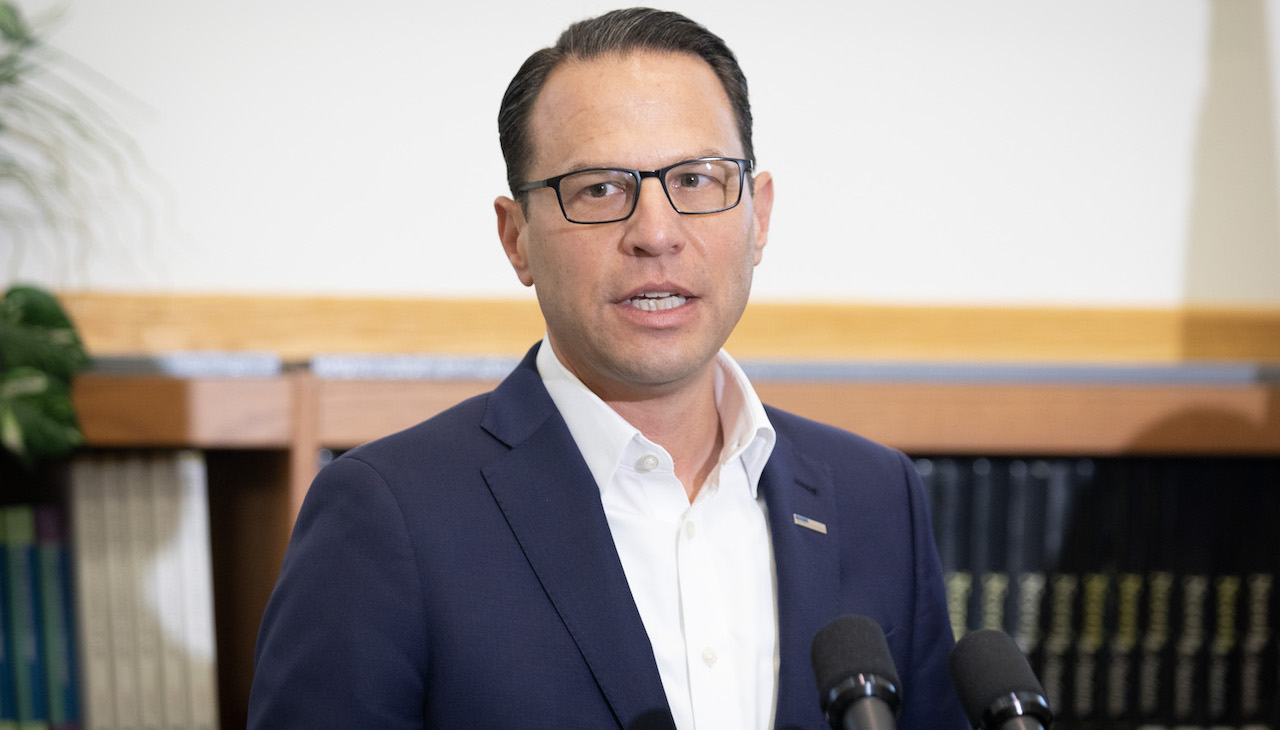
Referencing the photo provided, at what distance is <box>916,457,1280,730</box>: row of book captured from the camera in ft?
5.28

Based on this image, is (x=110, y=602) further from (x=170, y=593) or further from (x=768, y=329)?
(x=768, y=329)

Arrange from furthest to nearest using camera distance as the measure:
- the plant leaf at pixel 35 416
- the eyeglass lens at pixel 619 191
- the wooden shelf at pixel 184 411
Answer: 1. the wooden shelf at pixel 184 411
2. the plant leaf at pixel 35 416
3. the eyeglass lens at pixel 619 191

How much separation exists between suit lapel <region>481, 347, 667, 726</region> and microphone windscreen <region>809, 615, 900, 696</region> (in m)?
0.30

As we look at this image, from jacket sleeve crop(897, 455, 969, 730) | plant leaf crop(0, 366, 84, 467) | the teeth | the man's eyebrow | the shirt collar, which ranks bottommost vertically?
jacket sleeve crop(897, 455, 969, 730)

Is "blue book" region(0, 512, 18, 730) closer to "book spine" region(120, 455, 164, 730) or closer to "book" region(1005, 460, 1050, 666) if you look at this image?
"book spine" region(120, 455, 164, 730)

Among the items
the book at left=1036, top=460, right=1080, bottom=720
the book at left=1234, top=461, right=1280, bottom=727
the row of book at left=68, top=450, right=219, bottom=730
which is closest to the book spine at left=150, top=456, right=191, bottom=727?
the row of book at left=68, top=450, right=219, bottom=730

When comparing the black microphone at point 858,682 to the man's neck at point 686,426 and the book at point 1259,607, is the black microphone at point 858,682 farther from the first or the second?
the book at point 1259,607

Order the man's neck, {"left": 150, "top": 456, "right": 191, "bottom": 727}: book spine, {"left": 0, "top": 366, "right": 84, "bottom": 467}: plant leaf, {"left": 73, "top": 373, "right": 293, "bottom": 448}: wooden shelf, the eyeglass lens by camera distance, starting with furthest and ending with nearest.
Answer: {"left": 150, "top": 456, "right": 191, "bottom": 727}: book spine
{"left": 73, "top": 373, "right": 293, "bottom": 448}: wooden shelf
{"left": 0, "top": 366, "right": 84, "bottom": 467}: plant leaf
the man's neck
the eyeglass lens

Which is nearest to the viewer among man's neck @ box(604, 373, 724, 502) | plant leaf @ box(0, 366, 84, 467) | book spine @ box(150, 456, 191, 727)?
man's neck @ box(604, 373, 724, 502)

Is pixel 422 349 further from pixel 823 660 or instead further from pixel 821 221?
pixel 823 660

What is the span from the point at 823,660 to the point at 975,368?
1.04 metres

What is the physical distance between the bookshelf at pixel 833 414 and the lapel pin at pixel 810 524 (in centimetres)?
40

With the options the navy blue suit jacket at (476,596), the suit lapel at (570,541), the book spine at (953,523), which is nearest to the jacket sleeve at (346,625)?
the navy blue suit jacket at (476,596)

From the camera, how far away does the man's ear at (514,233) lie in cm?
112
